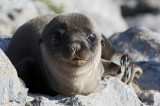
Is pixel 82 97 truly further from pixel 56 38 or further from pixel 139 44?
pixel 139 44

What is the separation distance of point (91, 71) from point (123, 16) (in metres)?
22.7

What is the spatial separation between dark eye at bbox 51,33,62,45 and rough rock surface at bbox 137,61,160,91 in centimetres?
303

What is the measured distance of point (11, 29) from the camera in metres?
13.9

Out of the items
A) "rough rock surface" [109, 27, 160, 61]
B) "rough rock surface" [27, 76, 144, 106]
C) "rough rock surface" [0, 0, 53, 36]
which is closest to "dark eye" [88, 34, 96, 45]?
"rough rock surface" [27, 76, 144, 106]

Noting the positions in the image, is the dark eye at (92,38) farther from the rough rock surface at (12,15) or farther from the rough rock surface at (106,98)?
the rough rock surface at (12,15)

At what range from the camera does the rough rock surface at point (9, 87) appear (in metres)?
5.38

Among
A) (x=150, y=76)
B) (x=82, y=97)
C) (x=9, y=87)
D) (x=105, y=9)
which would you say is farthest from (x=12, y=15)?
(x=105, y=9)

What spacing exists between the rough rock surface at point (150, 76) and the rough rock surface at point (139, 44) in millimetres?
708

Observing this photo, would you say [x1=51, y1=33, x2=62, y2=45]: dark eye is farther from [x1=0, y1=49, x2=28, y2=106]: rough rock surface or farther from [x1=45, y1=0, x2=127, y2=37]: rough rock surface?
[x1=45, y1=0, x2=127, y2=37]: rough rock surface

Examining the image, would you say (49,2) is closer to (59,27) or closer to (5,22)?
(5,22)

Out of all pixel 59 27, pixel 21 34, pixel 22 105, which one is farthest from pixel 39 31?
pixel 22 105

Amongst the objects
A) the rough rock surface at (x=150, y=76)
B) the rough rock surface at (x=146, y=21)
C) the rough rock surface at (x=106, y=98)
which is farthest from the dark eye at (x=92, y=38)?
the rough rock surface at (x=146, y=21)

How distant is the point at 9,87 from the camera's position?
549 centimetres

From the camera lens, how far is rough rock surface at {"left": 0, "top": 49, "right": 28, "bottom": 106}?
538 centimetres
